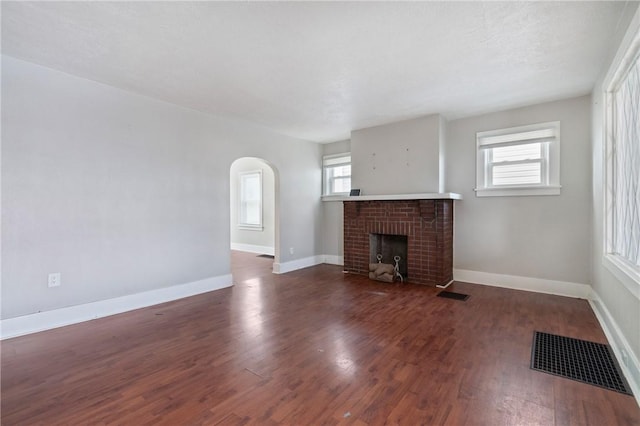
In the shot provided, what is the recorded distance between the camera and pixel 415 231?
466 centimetres

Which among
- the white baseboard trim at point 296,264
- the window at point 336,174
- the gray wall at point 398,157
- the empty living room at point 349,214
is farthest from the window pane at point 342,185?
the white baseboard trim at point 296,264

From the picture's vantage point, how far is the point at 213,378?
210 cm

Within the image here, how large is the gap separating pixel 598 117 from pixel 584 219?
1.33 meters

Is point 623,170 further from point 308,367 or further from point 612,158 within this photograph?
point 308,367

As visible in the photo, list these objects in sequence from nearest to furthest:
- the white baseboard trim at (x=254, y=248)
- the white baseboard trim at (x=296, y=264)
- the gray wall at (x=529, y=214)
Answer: the gray wall at (x=529, y=214) → the white baseboard trim at (x=296, y=264) → the white baseboard trim at (x=254, y=248)

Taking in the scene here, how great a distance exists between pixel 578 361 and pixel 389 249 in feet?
10.5

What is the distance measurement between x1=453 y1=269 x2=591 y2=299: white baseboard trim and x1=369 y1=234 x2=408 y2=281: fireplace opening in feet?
2.76

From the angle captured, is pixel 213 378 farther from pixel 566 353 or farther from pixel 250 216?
pixel 250 216

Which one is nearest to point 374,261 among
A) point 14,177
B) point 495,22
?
point 495,22

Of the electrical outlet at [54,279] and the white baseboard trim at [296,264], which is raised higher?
the electrical outlet at [54,279]

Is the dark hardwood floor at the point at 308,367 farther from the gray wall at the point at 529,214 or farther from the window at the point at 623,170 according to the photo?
the window at the point at 623,170

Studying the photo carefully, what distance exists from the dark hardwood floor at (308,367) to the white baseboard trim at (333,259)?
244 centimetres

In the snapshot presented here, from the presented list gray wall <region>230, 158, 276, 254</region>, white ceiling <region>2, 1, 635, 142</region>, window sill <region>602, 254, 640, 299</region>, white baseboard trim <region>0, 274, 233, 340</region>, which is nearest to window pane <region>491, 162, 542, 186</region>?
white ceiling <region>2, 1, 635, 142</region>

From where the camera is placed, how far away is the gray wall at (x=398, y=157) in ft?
15.1
